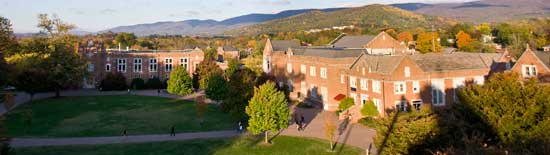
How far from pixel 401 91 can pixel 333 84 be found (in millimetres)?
9921

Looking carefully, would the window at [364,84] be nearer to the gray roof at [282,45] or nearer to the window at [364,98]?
the window at [364,98]

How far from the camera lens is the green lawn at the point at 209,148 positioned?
2930 centimetres

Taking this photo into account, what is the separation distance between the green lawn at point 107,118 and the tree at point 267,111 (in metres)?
7.20

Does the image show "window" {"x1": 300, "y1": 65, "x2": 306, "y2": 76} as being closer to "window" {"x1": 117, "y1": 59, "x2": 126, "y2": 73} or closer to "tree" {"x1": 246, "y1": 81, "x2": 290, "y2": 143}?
"tree" {"x1": 246, "y1": 81, "x2": 290, "y2": 143}

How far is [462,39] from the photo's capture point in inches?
3873

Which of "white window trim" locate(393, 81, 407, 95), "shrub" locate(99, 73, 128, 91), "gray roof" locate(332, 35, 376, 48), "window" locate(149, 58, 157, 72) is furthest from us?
"window" locate(149, 58, 157, 72)

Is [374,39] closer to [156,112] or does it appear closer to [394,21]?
[156,112]

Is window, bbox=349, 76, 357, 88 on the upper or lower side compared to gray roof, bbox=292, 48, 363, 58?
lower

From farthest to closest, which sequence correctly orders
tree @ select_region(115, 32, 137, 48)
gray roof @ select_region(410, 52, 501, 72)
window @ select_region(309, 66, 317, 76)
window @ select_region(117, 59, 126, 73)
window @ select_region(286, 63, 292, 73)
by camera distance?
tree @ select_region(115, 32, 137, 48) < window @ select_region(117, 59, 126, 73) < window @ select_region(286, 63, 292, 73) < window @ select_region(309, 66, 317, 76) < gray roof @ select_region(410, 52, 501, 72)

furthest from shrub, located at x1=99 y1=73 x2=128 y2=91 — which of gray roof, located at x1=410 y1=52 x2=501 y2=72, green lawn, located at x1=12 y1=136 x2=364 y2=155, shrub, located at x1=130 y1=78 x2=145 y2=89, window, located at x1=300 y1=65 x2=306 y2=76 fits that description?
gray roof, located at x1=410 y1=52 x2=501 y2=72

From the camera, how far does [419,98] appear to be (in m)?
42.4

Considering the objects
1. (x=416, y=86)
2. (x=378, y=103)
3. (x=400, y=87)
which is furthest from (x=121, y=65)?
(x=416, y=86)

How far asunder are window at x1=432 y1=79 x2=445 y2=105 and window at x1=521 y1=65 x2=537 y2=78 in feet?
29.7

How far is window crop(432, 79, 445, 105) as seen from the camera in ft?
141
